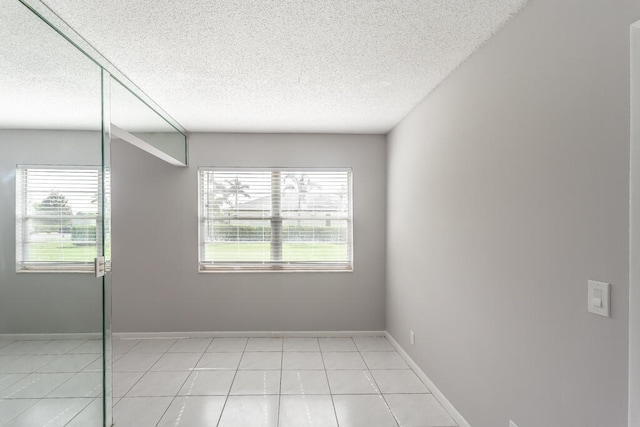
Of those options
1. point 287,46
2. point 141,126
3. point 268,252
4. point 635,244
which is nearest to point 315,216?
point 268,252

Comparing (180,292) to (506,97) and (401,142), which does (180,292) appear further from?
(506,97)

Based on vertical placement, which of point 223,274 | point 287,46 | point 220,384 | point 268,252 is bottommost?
point 220,384

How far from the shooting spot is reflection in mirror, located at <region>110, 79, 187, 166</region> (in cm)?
278

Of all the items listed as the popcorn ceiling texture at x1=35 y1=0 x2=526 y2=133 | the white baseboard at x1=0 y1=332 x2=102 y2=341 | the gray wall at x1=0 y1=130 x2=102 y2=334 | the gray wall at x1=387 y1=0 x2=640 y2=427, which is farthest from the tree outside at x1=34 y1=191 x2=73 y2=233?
the gray wall at x1=387 y1=0 x2=640 y2=427

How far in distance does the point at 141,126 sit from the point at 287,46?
62.7 inches

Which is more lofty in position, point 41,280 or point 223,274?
point 41,280

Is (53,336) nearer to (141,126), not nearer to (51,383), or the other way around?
(51,383)

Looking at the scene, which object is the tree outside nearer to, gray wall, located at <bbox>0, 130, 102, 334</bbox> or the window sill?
gray wall, located at <bbox>0, 130, 102, 334</bbox>

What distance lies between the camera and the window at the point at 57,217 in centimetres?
182

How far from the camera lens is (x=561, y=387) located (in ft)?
5.43

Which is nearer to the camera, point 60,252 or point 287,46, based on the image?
point 60,252

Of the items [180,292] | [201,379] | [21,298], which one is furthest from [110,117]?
[180,292]

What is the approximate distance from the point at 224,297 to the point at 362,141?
2585 millimetres

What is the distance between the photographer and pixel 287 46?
92.3 inches
